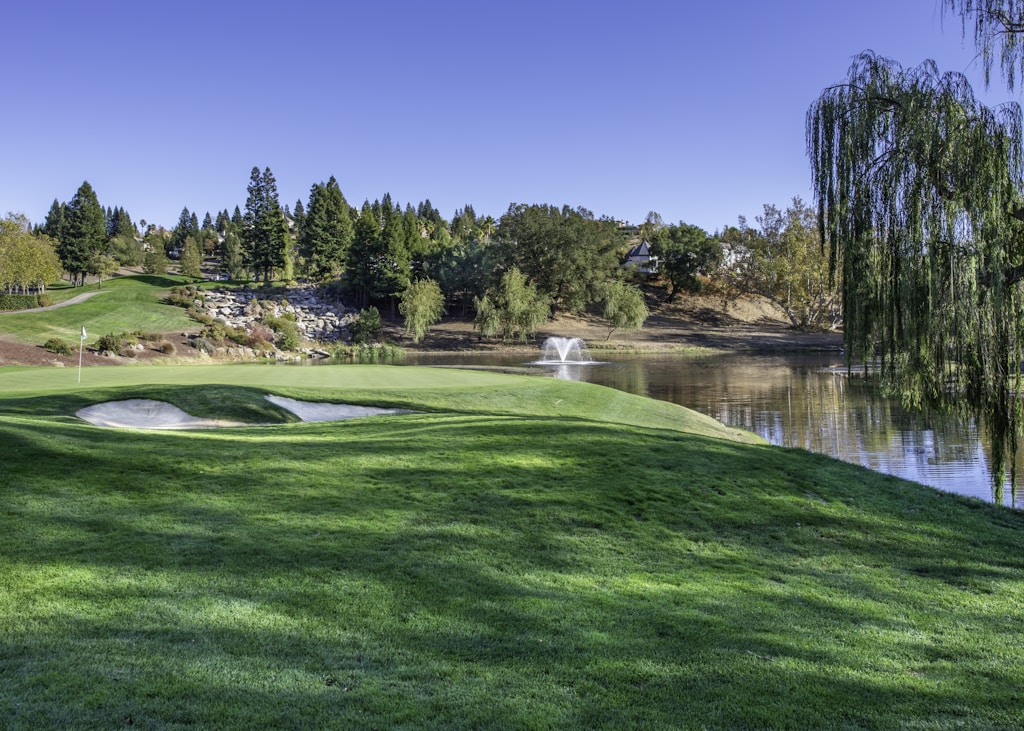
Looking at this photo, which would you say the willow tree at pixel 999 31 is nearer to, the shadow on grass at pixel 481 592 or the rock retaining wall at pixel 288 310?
the shadow on grass at pixel 481 592

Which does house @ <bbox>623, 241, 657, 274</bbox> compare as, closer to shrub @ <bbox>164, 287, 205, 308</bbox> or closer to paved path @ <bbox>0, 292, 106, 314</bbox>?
shrub @ <bbox>164, 287, 205, 308</bbox>

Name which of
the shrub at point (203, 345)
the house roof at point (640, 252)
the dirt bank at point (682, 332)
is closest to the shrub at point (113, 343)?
the shrub at point (203, 345)

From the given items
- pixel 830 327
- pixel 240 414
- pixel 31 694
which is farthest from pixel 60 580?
pixel 830 327

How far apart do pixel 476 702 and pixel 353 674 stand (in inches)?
29.8

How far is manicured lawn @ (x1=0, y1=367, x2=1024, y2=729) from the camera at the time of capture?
3.65m

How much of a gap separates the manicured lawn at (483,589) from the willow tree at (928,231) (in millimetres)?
2372

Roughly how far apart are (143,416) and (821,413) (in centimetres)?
2201

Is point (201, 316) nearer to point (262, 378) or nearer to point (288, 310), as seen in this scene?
point (288, 310)

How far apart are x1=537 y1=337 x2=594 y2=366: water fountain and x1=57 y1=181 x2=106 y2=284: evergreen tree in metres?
60.2

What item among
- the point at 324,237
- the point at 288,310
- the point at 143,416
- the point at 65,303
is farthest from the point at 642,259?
the point at 143,416

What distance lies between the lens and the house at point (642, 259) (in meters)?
96.6

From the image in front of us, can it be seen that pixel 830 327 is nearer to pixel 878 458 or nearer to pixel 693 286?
pixel 693 286

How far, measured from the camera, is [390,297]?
267 ft

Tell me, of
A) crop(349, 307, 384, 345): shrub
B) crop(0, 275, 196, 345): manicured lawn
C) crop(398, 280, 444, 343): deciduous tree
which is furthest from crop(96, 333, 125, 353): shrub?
crop(398, 280, 444, 343): deciduous tree
